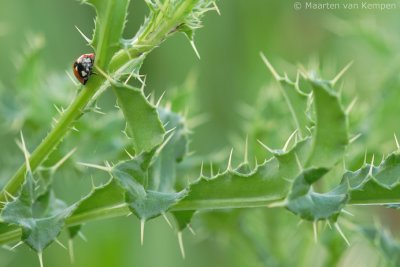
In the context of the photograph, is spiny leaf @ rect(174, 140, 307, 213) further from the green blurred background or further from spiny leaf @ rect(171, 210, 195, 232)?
the green blurred background

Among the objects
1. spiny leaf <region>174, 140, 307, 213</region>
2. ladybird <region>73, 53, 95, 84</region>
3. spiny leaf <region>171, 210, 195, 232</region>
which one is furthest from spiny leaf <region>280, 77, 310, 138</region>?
ladybird <region>73, 53, 95, 84</region>

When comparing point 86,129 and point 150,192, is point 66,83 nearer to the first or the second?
point 86,129

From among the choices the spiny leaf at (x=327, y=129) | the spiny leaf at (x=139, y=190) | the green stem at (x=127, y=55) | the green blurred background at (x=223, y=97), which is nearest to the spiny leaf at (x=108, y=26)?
the green stem at (x=127, y=55)

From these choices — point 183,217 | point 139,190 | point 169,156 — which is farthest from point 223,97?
point 139,190

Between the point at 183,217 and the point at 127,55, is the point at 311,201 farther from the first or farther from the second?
the point at 127,55

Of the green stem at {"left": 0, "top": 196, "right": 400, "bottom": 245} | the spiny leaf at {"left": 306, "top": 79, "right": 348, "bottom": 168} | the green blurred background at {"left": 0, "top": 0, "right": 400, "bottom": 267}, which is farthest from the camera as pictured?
the green blurred background at {"left": 0, "top": 0, "right": 400, "bottom": 267}

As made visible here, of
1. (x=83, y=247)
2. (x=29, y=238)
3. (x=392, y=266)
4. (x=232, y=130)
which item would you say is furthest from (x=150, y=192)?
(x=232, y=130)
